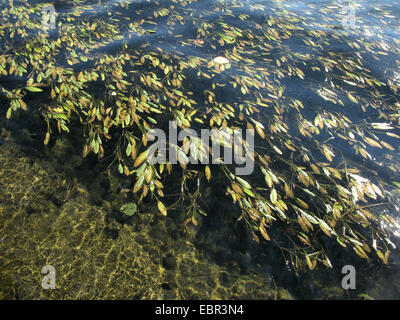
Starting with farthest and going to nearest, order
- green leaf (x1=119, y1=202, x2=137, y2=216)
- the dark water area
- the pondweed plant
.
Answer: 1. the pondweed plant
2. green leaf (x1=119, y1=202, x2=137, y2=216)
3. the dark water area

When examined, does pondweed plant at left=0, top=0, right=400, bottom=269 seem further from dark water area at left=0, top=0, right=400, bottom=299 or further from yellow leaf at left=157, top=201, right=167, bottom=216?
dark water area at left=0, top=0, right=400, bottom=299

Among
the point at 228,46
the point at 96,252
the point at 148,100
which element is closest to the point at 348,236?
the point at 96,252

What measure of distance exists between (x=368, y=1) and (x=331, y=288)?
12.8m

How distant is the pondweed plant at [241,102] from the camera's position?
124 inches

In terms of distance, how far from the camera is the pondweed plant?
3.15m

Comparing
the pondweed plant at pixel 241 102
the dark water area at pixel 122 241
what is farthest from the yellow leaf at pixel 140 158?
the dark water area at pixel 122 241

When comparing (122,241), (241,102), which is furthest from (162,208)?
(241,102)

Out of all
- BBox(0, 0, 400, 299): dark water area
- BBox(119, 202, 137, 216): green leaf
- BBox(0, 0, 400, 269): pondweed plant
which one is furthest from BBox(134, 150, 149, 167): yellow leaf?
BBox(119, 202, 137, 216): green leaf

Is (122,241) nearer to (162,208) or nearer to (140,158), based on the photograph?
(162,208)
